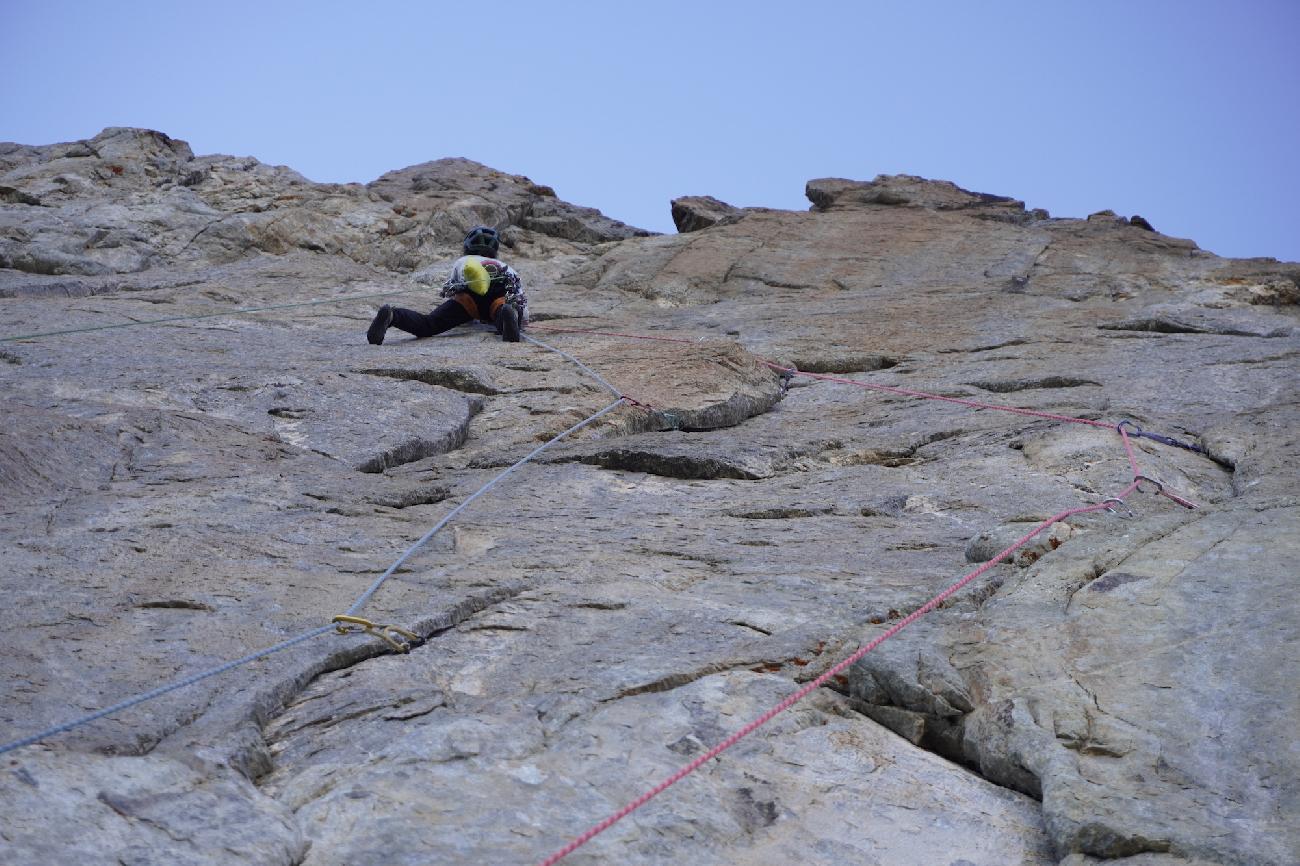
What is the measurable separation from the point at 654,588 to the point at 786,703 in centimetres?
99

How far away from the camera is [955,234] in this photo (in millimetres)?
11812

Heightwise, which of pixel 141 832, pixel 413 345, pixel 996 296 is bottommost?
pixel 141 832

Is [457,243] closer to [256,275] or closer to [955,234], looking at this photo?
[256,275]

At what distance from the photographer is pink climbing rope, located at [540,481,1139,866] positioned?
2.50m

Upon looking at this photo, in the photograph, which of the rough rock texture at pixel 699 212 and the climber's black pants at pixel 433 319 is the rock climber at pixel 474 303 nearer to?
the climber's black pants at pixel 433 319

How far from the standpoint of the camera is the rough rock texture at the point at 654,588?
8.54ft

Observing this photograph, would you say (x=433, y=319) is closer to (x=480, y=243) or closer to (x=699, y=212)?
(x=480, y=243)

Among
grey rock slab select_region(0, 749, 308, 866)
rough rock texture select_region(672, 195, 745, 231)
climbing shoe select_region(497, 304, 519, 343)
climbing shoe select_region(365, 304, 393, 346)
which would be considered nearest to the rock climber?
→ climbing shoe select_region(497, 304, 519, 343)

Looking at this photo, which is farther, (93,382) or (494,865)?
(93,382)

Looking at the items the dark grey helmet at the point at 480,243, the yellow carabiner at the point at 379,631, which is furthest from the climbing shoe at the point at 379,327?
the yellow carabiner at the point at 379,631

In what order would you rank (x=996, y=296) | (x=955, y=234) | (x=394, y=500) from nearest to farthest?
(x=394, y=500) < (x=996, y=296) < (x=955, y=234)

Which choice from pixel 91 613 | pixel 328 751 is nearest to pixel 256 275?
pixel 91 613

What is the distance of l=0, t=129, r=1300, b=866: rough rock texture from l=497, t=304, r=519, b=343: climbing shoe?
0.28m

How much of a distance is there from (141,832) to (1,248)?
957 cm
